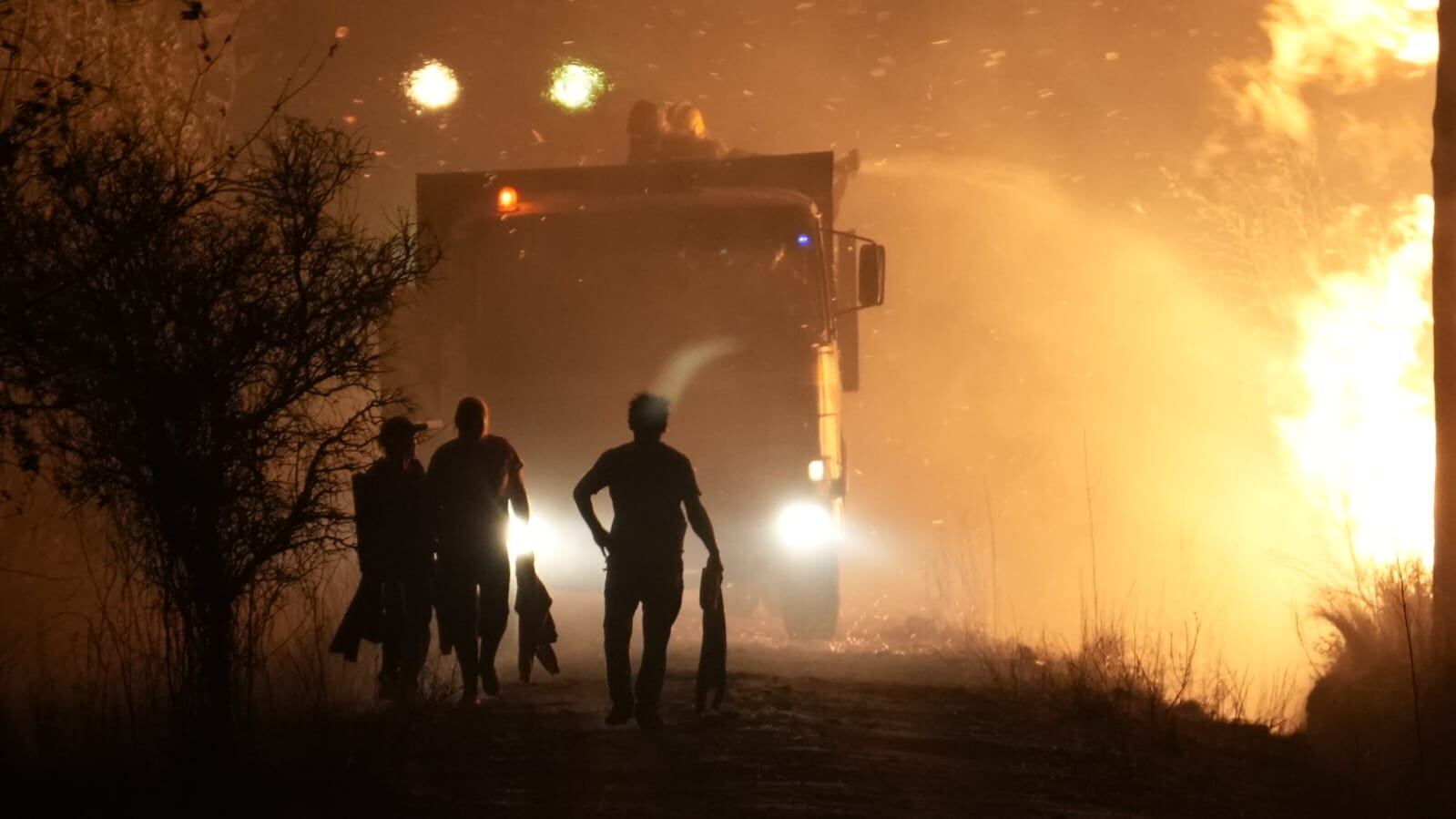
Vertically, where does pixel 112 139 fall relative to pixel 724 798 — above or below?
above

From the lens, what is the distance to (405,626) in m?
9.17

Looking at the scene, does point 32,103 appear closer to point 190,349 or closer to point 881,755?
point 190,349

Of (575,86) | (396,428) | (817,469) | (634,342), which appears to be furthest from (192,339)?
(575,86)

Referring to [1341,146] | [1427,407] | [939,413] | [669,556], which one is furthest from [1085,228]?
[669,556]

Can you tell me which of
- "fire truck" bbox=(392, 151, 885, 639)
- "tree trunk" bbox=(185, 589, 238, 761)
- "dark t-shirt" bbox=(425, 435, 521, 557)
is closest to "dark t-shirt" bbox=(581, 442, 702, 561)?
"dark t-shirt" bbox=(425, 435, 521, 557)

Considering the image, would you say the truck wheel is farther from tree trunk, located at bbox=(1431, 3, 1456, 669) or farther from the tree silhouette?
the tree silhouette

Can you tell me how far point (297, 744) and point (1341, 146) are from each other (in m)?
17.7

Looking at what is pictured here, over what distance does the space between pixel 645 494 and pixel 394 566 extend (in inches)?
61.6

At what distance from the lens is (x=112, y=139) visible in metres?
6.80

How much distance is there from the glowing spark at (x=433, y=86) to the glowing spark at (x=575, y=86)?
1.57 m

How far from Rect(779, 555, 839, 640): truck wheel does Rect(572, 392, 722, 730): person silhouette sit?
5066 millimetres

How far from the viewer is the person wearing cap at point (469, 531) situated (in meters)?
9.22

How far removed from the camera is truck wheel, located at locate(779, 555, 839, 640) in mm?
13820

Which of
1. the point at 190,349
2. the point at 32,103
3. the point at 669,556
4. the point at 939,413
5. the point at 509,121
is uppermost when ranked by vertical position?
the point at 509,121
